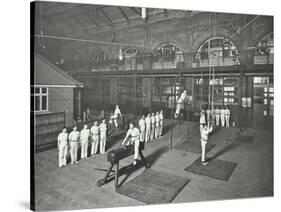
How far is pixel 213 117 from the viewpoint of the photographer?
190 inches

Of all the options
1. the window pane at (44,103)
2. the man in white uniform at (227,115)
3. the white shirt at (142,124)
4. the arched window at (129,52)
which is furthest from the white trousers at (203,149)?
the window pane at (44,103)

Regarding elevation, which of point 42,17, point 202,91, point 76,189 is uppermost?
point 42,17

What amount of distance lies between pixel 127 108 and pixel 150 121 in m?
0.51

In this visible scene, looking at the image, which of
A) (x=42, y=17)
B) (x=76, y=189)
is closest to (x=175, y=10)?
(x=42, y=17)

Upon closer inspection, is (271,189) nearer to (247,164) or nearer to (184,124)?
(247,164)

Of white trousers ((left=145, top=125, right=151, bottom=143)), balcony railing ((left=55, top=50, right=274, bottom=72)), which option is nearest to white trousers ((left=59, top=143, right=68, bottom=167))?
balcony railing ((left=55, top=50, right=274, bottom=72))

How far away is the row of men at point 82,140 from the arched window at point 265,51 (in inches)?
142

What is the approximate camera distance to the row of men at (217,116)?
4.82 meters

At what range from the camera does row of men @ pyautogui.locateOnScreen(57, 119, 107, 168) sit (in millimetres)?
3953

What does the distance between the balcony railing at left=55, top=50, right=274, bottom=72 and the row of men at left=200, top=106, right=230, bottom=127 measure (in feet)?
3.26

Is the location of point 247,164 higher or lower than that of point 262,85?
lower

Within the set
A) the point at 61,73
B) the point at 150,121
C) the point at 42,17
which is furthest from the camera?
the point at 150,121

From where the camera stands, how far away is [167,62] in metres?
5.28

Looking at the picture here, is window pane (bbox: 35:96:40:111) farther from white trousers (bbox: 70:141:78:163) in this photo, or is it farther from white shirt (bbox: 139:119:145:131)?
white shirt (bbox: 139:119:145:131)
